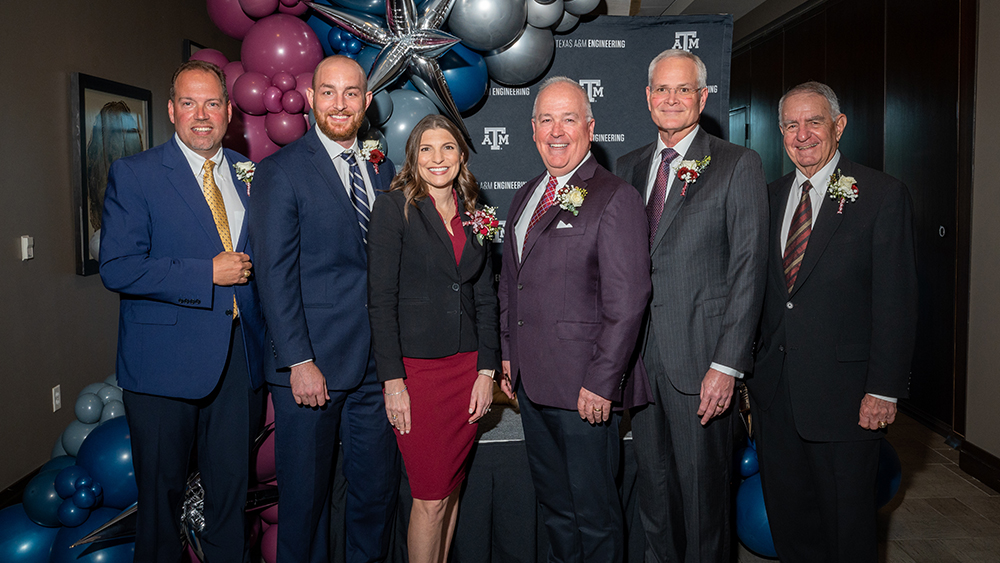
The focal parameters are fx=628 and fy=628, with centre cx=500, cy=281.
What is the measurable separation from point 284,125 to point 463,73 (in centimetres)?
94

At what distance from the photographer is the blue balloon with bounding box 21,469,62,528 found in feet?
8.15

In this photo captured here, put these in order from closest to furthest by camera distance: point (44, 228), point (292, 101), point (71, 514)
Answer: point (71, 514) < point (292, 101) < point (44, 228)

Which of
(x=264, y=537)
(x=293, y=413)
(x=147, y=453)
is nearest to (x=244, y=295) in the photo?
(x=293, y=413)

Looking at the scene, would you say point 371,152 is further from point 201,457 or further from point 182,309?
point 201,457

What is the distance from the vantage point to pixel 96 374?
180 inches

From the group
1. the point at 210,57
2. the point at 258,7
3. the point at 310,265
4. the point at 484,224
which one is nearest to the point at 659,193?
the point at 484,224

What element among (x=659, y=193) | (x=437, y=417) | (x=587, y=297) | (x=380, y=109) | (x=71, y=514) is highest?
(x=380, y=109)

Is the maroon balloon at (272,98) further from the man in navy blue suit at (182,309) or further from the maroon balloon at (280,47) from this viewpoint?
the man in navy blue suit at (182,309)

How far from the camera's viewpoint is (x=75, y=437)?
3.05 m

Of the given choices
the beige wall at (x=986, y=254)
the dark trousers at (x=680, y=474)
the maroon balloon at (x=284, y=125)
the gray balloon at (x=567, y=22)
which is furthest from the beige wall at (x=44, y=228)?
the beige wall at (x=986, y=254)

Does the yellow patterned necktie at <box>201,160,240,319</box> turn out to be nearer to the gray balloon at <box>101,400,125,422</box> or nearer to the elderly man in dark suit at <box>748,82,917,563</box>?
the gray balloon at <box>101,400,125,422</box>

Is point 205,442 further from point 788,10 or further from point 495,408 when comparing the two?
point 788,10

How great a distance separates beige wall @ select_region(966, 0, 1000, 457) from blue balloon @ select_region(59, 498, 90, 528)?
4.59 meters

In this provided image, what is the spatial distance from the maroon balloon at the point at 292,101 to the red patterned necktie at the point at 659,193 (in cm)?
167
